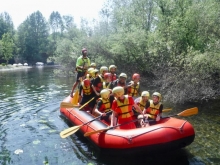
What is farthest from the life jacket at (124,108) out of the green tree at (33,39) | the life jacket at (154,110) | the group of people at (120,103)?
the green tree at (33,39)

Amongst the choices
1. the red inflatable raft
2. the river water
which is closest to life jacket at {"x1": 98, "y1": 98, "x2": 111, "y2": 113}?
the river water

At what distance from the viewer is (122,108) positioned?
585 centimetres

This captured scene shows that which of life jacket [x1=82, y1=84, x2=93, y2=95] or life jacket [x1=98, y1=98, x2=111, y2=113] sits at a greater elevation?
life jacket [x1=82, y1=84, x2=93, y2=95]

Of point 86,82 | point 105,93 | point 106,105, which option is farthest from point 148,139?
point 86,82

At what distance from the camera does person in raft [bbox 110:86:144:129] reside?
5.77 metres

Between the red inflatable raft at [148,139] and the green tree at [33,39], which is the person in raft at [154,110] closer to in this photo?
the red inflatable raft at [148,139]

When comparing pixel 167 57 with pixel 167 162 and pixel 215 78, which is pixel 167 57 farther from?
pixel 167 162

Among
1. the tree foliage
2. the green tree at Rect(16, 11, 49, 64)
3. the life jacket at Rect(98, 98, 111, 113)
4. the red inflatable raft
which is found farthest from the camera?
the green tree at Rect(16, 11, 49, 64)

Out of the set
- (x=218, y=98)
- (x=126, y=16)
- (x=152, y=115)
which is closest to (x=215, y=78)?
(x=218, y=98)

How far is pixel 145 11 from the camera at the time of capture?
20.0 meters

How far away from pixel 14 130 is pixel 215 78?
8433mm

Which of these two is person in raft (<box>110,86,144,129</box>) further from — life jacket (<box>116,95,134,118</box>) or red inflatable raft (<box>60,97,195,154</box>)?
red inflatable raft (<box>60,97,195,154</box>)

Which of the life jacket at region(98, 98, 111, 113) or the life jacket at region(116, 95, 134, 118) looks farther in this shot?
the life jacket at region(98, 98, 111, 113)

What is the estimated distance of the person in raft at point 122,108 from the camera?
18.9 ft
